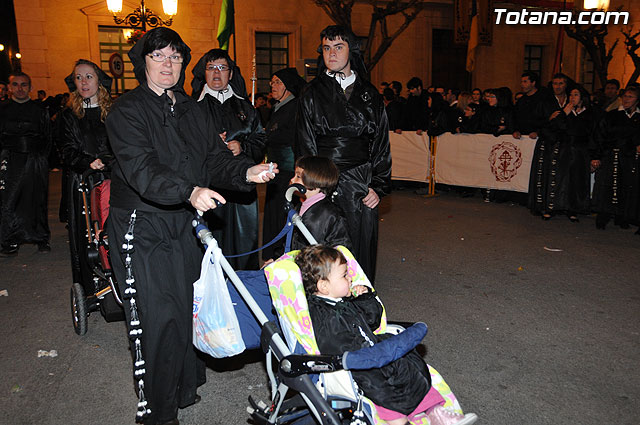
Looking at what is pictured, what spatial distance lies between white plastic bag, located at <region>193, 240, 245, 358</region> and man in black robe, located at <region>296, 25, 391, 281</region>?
203cm

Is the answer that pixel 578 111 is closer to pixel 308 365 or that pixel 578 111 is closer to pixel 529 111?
pixel 529 111

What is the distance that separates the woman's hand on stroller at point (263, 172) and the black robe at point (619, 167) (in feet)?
23.2

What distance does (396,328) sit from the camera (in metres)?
3.16

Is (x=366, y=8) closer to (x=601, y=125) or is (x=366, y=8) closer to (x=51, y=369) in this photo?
(x=601, y=125)

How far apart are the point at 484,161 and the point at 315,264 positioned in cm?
905

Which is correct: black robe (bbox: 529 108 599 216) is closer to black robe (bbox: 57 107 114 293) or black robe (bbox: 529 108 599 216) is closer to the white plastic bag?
black robe (bbox: 57 107 114 293)

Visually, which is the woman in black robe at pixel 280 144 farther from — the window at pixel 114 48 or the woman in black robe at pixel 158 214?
the window at pixel 114 48

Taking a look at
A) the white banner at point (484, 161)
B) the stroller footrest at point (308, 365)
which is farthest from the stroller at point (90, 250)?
the white banner at point (484, 161)

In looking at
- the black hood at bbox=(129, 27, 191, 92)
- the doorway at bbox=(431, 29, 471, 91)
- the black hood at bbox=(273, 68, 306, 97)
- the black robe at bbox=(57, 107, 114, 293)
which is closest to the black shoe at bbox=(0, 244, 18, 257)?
the black robe at bbox=(57, 107, 114, 293)

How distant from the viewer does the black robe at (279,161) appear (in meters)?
6.48

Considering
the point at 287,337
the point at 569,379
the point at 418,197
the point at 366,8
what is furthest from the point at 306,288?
the point at 366,8

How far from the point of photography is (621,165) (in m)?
8.70

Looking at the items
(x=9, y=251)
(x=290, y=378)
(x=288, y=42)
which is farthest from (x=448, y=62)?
(x=290, y=378)

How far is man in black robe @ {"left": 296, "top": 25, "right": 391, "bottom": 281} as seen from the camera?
4.66 m
